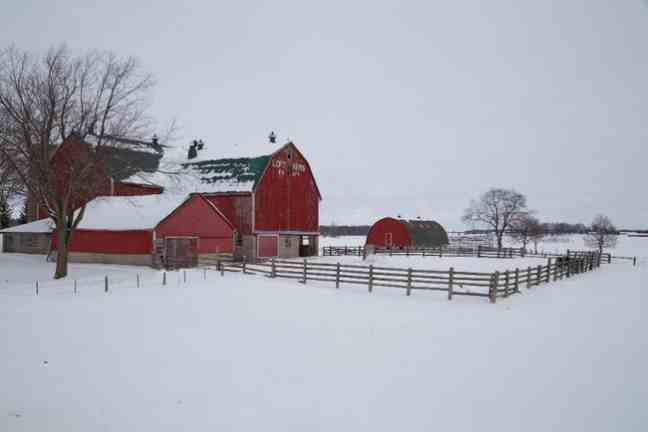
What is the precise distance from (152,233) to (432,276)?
1792 cm

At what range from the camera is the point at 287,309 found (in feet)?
48.1

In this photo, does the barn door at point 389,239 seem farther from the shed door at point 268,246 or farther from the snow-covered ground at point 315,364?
the snow-covered ground at point 315,364

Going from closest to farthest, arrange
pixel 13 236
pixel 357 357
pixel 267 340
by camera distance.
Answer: pixel 357 357, pixel 267 340, pixel 13 236

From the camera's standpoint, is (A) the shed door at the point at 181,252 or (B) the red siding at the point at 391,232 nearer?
(A) the shed door at the point at 181,252

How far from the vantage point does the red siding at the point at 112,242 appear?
2812cm

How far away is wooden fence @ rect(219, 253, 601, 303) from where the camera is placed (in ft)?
57.4

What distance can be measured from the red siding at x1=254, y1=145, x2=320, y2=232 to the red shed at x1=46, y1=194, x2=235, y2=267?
16.0 ft

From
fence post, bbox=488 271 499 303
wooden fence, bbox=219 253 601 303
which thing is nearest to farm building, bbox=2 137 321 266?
wooden fence, bbox=219 253 601 303

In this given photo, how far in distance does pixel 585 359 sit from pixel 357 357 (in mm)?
5040

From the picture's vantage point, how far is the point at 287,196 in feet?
A: 126

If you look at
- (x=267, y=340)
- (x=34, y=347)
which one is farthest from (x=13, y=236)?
(x=267, y=340)

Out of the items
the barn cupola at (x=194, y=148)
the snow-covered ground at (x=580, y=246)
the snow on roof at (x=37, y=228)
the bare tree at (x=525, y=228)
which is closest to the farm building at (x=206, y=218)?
the snow on roof at (x=37, y=228)

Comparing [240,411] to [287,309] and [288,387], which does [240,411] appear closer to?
[288,387]

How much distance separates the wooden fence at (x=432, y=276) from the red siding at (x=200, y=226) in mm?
3901
